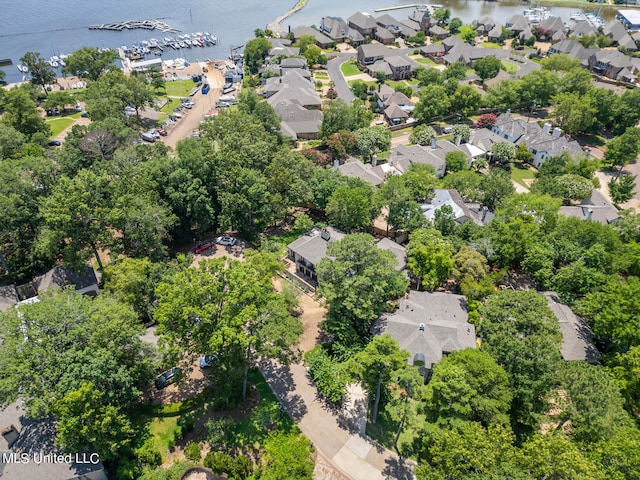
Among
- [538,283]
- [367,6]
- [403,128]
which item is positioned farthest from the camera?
[367,6]

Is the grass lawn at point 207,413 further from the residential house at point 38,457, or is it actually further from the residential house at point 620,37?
the residential house at point 620,37

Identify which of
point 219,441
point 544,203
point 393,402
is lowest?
point 219,441

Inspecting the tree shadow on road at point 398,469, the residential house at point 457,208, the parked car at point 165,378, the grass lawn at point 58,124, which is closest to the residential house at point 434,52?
the residential house at point 457,208

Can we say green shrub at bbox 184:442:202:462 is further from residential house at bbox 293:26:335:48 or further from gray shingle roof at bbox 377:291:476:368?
residential house at bbox 293:26:335:48

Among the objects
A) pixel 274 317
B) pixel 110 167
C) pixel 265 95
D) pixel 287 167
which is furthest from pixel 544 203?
pixel 265 95

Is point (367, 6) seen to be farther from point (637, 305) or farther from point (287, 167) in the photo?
point (637, 305)

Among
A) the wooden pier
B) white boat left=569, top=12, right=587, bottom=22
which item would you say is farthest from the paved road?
white boat left=569, top=12, right=587, bottom=22

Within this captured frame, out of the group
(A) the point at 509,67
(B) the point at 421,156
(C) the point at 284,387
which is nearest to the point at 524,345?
(C) the point at 284,387
